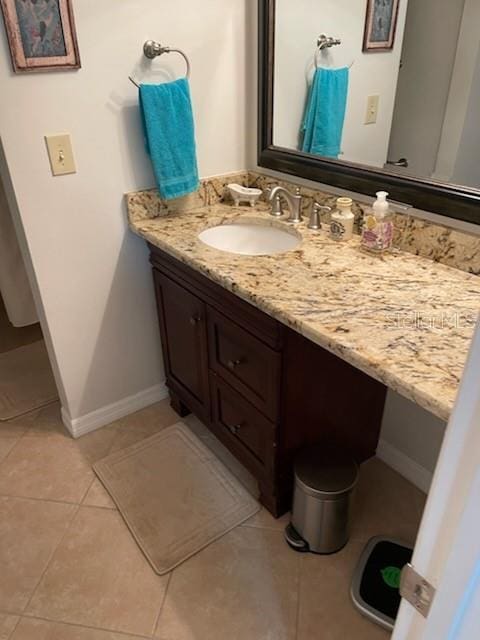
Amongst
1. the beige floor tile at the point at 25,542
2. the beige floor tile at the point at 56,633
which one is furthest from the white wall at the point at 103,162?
the beige floor tile at the point at 56,633

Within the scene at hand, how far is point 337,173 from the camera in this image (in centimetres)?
Answer: 157

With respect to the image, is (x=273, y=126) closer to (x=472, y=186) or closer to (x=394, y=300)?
(x=472, y=186)

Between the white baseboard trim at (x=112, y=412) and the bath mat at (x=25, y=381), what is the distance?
25cm

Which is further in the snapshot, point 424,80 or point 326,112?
point 326,112

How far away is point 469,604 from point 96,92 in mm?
1577

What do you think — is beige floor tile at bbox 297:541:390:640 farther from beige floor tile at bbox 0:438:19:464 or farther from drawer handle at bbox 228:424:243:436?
beige floor tile at bbox 0:438:19:464

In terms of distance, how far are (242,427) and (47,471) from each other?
0.82 m

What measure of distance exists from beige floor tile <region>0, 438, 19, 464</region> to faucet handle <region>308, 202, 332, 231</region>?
1.48m

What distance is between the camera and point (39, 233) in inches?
61.1

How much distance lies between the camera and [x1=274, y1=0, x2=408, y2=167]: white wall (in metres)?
1.43

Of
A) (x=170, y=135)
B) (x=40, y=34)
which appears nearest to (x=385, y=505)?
(x=170, y=135)

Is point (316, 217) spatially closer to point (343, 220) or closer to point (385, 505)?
point (343, 220)

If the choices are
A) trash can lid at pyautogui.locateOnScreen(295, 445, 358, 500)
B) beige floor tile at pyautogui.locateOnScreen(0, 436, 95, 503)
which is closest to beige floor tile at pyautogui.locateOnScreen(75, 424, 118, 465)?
beige floor tile at pyautogui.locateOnScreen(0, 436, 95, 503)

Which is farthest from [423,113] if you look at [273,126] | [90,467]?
[90,467]
